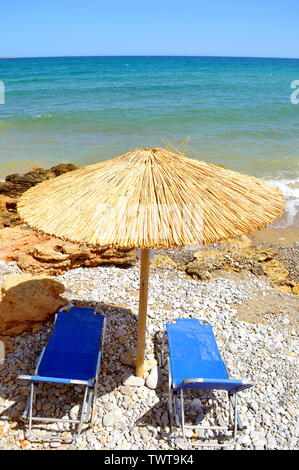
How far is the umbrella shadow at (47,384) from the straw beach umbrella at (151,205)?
157 centimetres

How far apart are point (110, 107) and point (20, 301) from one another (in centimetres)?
2169

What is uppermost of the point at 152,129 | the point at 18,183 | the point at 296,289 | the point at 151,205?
the point at 152,129

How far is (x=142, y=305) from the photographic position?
3229 millimetres

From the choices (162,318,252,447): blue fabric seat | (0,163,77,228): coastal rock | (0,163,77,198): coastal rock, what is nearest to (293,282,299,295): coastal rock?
(162,318,252,447): blue fabric seat

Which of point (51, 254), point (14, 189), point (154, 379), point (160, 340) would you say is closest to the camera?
point (154, 379)

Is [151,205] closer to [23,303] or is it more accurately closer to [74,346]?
[74,346]

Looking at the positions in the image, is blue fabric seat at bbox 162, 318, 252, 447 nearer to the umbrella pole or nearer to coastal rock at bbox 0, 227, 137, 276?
the umbrella pole

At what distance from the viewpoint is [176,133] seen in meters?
17.2

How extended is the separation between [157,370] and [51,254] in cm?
264

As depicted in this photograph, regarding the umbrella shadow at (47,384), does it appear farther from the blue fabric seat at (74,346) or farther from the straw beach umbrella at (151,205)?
the straw beach umbrella at (151,205)

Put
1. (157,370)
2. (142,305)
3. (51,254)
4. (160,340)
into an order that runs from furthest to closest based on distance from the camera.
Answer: (51,254)
(160,340)
(157,370)
(142,305)

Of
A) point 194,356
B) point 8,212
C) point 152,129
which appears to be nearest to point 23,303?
point 194,356

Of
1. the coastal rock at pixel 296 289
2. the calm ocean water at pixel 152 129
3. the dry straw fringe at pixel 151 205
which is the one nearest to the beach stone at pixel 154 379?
the dry straw fringe at pixel 151 205

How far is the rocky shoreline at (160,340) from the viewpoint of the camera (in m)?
3.04
